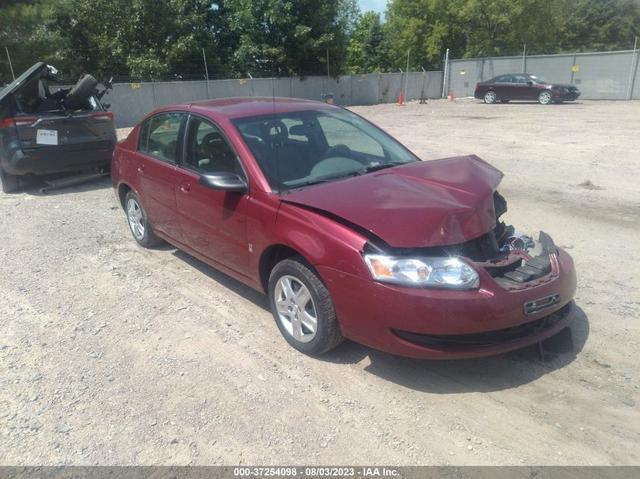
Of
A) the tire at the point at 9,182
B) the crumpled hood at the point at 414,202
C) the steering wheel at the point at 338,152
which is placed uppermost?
the steering wheel at the point at 338,152

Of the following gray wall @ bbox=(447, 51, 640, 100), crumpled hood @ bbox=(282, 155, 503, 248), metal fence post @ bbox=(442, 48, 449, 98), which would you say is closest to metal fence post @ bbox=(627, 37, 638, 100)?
gray wall @ bbox=(447, 51, 640, 100)

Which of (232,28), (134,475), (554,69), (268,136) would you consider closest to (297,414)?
(134,475)

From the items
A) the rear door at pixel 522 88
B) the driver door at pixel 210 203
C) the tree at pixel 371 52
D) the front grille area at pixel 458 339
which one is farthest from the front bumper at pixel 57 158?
the tree at pixel 371 52

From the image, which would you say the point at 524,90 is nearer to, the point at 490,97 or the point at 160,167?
the point at 490,97

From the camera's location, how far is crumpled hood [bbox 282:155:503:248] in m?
3.01

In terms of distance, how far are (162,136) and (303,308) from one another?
256 centimetres

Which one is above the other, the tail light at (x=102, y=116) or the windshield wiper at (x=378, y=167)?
the tail light at (x=102, y=116)

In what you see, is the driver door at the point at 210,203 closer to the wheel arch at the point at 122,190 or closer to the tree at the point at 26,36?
the wheel arch at the point at 122,190

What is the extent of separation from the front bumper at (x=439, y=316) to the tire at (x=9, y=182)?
25.0 ft

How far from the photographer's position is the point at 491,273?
3102 millimetres

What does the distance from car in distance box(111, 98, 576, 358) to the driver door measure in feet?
0.05

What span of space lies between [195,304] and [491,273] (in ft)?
8.09

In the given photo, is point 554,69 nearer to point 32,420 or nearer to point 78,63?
point 78,63

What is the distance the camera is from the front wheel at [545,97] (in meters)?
25.0
